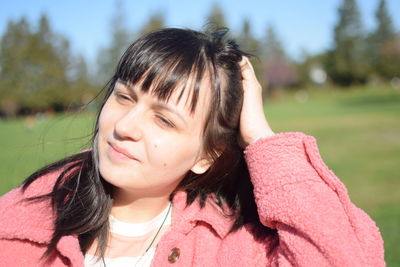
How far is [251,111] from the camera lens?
179cm

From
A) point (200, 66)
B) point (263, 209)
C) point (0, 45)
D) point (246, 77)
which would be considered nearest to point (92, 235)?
point (263, 209)

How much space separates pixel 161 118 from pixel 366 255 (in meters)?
0.90

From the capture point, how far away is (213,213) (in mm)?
1761

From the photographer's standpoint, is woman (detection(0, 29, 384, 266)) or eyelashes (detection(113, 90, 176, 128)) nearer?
woman (detection(0, 29, 384, 266))

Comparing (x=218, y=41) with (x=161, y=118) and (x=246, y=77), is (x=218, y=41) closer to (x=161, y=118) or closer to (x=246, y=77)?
(x=246, y=77)

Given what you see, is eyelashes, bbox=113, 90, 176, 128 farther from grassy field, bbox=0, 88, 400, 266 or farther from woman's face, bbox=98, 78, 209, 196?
grassy field, bbox=0, 88, 400, 266

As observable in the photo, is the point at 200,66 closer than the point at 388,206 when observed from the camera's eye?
Yes

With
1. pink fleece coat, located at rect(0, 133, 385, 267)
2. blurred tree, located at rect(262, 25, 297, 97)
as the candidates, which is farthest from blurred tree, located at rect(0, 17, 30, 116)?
pink fleece coat, located at rect(0, 133, 385, 267)

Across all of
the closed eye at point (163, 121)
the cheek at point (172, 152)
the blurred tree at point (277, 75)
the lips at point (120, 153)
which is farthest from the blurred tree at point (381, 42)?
the lips at point (120, 153)

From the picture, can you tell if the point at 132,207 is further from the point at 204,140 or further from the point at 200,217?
the point at 204,140

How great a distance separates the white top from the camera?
1.68m

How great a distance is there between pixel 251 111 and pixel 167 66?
1.39 feet

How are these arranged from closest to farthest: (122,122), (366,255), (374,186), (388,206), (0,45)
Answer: (366,255) → (122,122) → (388,206) → (374,186) → (0,45)

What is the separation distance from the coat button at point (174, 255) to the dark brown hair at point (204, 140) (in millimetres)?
253
